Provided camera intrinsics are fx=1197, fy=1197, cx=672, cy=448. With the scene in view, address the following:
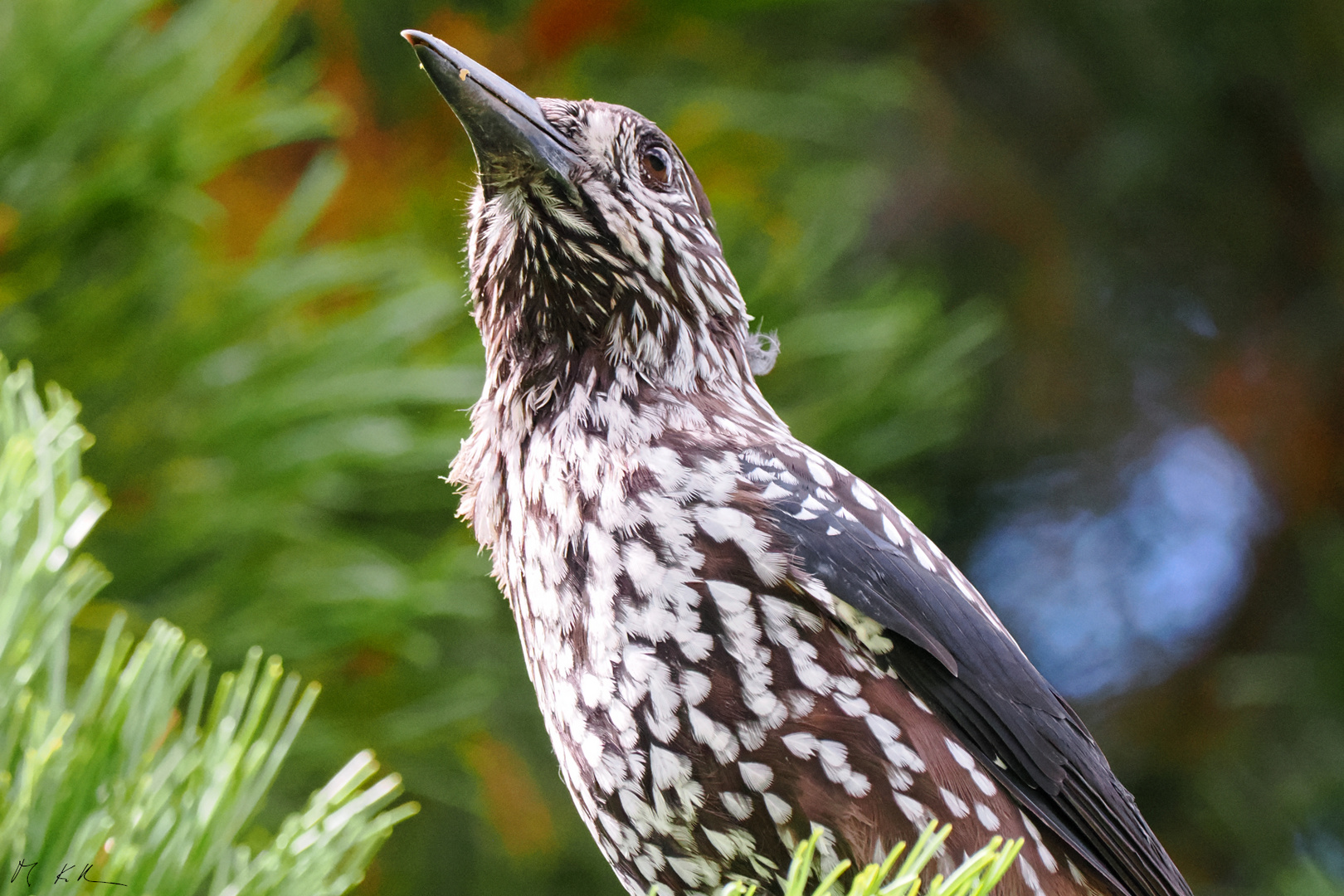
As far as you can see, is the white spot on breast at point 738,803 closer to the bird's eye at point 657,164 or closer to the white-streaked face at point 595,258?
the white-streaked face at point 595,258

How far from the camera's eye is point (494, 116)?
1291mm

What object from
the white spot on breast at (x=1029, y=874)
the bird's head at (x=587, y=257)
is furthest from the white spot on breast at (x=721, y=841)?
the bird's head at (x=587, y=257)

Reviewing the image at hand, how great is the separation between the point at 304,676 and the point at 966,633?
42.5 inches

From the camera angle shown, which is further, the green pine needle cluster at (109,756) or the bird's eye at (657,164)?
the bird's eye at (657,164)

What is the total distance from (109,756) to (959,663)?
2.72 ft

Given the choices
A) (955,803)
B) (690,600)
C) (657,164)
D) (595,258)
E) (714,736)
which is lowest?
(955,803)

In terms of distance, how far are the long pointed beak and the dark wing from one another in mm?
425

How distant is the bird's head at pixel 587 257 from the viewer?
4.71 feet

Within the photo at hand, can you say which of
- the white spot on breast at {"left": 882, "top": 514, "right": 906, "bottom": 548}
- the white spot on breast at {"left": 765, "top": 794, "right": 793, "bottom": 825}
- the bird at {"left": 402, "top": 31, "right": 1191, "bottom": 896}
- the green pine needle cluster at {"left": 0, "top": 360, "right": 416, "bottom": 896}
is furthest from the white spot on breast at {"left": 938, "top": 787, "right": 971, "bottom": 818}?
the green pine needle cluster at {"left": 0, "top": 360, "right": 416, "bottom": 896}

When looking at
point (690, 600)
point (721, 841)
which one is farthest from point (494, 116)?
point (721, 841)

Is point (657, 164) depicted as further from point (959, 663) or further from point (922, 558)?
point (959, 663)

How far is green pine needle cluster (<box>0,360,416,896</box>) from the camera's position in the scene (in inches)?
33.4

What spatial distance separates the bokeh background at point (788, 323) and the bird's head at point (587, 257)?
0.97 feet

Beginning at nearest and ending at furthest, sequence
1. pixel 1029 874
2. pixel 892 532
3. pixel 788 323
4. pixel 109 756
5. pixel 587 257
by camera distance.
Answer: pixel 109 756, pixel 1029 874, pixel 892 532, pixel 587 257, pixel 788 323
